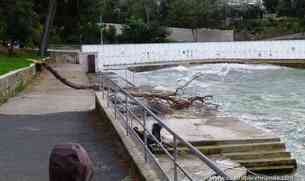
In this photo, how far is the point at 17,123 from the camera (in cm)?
1230

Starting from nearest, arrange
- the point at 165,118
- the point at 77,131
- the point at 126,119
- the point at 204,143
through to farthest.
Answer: the point at 126,119 < the point at 204,143 < the point at 77,131 < the point at 165,118

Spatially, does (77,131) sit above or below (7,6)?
below

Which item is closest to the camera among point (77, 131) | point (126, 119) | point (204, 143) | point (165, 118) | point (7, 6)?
point (126, 119)

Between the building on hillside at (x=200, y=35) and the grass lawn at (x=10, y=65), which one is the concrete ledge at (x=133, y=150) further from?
the building on hillside at (x=200, y=35)

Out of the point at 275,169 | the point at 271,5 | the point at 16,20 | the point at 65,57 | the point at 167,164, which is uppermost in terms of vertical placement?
the point at 271,5

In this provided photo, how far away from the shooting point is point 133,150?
8.16 metres

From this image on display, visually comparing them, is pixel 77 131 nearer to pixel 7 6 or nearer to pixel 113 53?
pixel 7 6

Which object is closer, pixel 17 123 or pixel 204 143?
pixel 204 143

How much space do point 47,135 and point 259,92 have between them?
66.7 ft

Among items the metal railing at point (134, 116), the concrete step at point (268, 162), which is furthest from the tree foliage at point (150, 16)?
the concrete step at point (268, 162)

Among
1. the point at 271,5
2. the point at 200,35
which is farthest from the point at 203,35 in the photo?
the point at 271,5

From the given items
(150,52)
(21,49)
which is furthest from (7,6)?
(150,52)

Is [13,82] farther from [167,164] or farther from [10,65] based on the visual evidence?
[167,164]

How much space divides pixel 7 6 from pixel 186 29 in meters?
42.4
